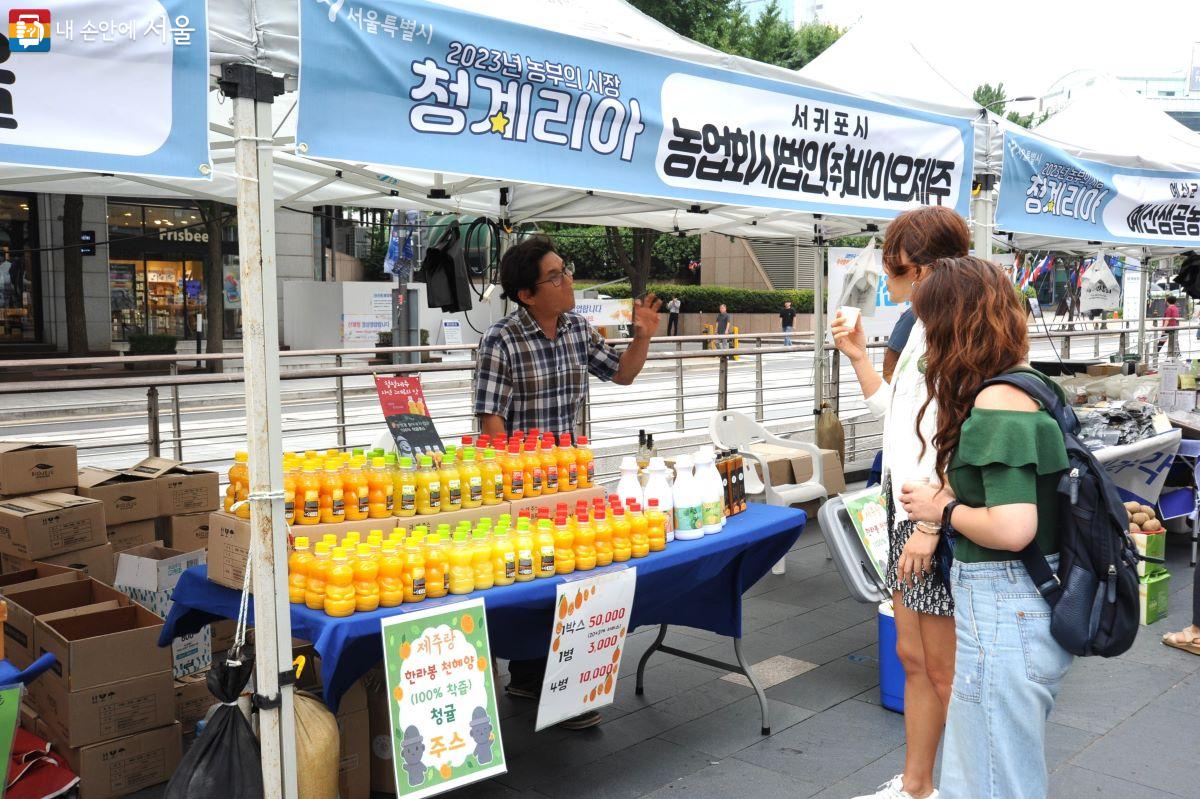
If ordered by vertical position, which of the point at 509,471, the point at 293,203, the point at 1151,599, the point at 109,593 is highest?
the point at 293,203

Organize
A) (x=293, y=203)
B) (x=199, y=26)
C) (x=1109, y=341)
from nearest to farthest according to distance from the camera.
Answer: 1. (x=199, y=26)
2. (x=293, y=203)
3. (x=1109, y=341)

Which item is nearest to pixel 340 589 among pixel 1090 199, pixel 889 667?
pixel 889 667

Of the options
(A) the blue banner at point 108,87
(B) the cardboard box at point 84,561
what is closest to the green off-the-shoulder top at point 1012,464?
(A) the blue banner at point 108,87

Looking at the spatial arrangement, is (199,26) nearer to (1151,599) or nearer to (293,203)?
(293,203)

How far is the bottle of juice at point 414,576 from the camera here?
9.57ft

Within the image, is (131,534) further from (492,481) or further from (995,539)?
(995,539)

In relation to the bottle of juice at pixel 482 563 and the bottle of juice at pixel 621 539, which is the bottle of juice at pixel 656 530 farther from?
the bottle of juice at pixel 482 563

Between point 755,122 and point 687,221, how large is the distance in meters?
3.02

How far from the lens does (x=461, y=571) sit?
3012mm

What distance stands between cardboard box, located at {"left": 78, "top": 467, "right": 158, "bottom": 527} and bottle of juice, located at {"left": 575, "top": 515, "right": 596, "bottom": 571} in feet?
9.23

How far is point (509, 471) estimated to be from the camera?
3.55 meters

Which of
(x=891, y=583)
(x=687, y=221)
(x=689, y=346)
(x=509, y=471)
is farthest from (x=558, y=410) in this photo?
(x=689, y=346)

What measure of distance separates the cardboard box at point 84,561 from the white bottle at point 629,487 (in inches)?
101

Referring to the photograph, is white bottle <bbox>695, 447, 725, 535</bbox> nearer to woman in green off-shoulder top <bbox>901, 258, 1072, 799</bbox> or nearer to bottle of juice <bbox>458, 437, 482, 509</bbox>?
bottle of juice <bbox>458, 437, 482, 509</bbox>
